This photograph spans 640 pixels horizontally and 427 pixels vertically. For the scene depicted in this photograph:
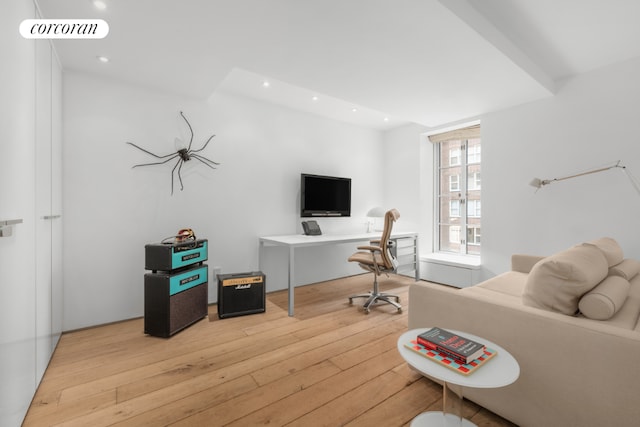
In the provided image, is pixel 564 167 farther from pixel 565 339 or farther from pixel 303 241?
pixel 303 241

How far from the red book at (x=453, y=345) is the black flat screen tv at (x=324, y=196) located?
2723mm

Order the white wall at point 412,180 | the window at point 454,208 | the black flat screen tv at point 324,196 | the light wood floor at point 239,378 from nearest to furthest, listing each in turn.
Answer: the light wood floor at point 239,378 → the black flat screen tv at point 324,196 → the window at point 454,208 → the white wall at point 412,180

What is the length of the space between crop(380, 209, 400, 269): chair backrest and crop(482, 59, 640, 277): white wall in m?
1.60

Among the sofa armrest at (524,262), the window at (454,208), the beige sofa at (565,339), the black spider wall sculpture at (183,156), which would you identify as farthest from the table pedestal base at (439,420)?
the window at (454,208)

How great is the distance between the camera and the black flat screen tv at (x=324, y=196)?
12.8ft

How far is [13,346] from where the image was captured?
4.37 ft

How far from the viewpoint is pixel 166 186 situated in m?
2.97

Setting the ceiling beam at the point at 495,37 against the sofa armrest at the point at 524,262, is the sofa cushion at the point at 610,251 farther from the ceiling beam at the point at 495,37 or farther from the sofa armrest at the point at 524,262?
the ceiling beam at the point at 495,37

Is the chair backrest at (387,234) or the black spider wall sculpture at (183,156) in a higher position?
the black spider wall sculpture at (183,156)

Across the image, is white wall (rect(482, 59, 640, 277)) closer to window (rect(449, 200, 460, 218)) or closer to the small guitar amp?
window (rect(449, 200, 460, 218))

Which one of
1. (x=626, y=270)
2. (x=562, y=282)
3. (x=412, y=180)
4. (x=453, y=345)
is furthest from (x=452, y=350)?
(x=412, y=180)

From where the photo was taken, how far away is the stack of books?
1170 mm

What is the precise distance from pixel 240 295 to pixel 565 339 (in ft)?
8.36

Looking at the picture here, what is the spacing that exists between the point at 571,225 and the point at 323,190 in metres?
2.91
